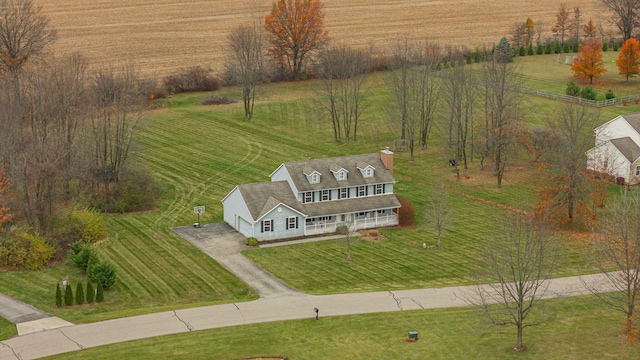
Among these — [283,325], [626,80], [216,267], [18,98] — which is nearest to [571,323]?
[283,325]

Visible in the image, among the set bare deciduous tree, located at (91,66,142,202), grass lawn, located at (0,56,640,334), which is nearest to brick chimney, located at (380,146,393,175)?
grass lawn, located at (0,56,640,334)

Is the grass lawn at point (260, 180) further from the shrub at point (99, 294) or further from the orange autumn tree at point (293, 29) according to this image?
the orange autumn tree at point (293, 29)

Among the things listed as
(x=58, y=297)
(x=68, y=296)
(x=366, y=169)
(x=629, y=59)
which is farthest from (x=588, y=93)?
(x=58, y=297)

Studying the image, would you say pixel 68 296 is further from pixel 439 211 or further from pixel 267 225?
pixel 439 211

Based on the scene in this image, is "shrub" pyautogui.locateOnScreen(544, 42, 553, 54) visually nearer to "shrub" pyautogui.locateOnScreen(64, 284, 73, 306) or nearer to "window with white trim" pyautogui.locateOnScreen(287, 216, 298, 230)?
"window with white trim" pyautogui.locateOnScreen(287, 216, 298, 230)

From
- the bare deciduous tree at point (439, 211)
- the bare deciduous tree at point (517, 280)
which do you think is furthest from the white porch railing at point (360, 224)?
the bare deciduous tree at point (517, 280)

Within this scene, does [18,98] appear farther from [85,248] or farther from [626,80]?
[626,80]
